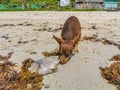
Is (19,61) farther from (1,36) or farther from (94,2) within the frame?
(94,2)

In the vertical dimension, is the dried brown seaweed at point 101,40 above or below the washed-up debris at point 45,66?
below

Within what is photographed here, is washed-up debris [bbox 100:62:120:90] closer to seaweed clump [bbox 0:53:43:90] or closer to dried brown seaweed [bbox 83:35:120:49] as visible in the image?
seaweed clump [bbox 0:53:43:90]

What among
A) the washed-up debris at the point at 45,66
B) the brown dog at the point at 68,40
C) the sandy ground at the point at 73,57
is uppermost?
the brown dog at the point at 68,40

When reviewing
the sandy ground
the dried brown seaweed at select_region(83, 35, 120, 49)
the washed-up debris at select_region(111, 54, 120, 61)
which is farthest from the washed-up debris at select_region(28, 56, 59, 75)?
the dried brown seaweed at select_region(83, 35, 120, 49)

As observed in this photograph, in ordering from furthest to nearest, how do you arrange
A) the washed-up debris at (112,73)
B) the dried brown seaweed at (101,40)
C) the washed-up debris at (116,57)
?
the dried brown seaweed at (101,40) → the washed-up debris at (116,57) → the washed-up debris at (112,73)

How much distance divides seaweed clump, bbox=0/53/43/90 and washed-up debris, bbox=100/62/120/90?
222 centimetres

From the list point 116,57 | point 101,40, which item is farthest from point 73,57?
point 101,40

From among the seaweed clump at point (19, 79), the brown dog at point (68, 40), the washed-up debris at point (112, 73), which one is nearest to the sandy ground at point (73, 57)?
the washed-up debris at point (112, 73)

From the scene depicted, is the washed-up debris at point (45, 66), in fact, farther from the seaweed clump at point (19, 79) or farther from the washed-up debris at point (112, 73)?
the washed-up debris at point (112, 73)

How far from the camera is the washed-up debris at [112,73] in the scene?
780 cm

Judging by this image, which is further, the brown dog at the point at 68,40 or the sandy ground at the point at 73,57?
the brown dog at the point at 68,40

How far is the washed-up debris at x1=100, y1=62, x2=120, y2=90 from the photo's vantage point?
7.80 metres

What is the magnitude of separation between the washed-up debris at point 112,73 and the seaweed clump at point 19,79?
7.29 feet

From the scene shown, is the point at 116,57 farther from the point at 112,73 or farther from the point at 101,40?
the point at 101,40
